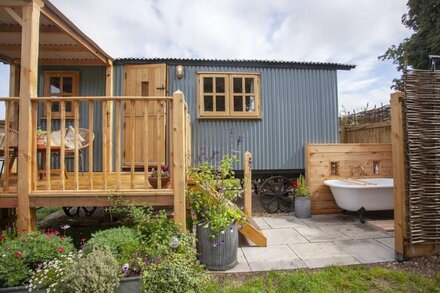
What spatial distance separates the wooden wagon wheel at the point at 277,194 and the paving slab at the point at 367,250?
2216 millimetres

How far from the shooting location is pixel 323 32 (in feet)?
26.2

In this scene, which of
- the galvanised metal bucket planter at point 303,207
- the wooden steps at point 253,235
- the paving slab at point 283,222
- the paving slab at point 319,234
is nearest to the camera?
the wooden steps at point 253,235

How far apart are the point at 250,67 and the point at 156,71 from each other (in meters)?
2.02

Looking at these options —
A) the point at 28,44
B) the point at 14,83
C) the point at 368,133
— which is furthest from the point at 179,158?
the point at 368,133

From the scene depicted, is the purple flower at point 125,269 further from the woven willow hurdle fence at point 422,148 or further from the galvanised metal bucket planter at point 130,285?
the woven willow hurdle fence at point 422,148

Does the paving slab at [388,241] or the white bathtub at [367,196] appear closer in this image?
the paving slab at [388,241]

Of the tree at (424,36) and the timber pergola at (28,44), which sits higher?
the tree at (424,36)

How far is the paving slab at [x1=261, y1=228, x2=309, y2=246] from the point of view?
12.8 ft

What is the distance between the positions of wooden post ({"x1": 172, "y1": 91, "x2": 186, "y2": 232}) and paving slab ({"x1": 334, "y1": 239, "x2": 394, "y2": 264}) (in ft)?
7.41

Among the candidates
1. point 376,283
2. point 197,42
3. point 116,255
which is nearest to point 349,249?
point 376,283

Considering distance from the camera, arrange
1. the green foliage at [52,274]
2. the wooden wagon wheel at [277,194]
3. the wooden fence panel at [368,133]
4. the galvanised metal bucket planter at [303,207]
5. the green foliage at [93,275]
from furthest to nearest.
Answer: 1. the wooden fence panel at [368,133]
2. the wooden wagon wheel at [277,194]
3. the galvanised metal bucket planter at [303,207]
4. the green foliage at [52,274]
5. the green foliage at [93,275]

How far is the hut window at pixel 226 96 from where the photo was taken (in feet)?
18.5

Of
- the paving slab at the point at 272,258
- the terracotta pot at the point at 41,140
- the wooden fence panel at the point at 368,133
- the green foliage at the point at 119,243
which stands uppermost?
the wooden fence panel at the point at 368,133

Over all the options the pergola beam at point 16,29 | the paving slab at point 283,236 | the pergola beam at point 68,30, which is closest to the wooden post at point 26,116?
the pergola beam at point 68,30
